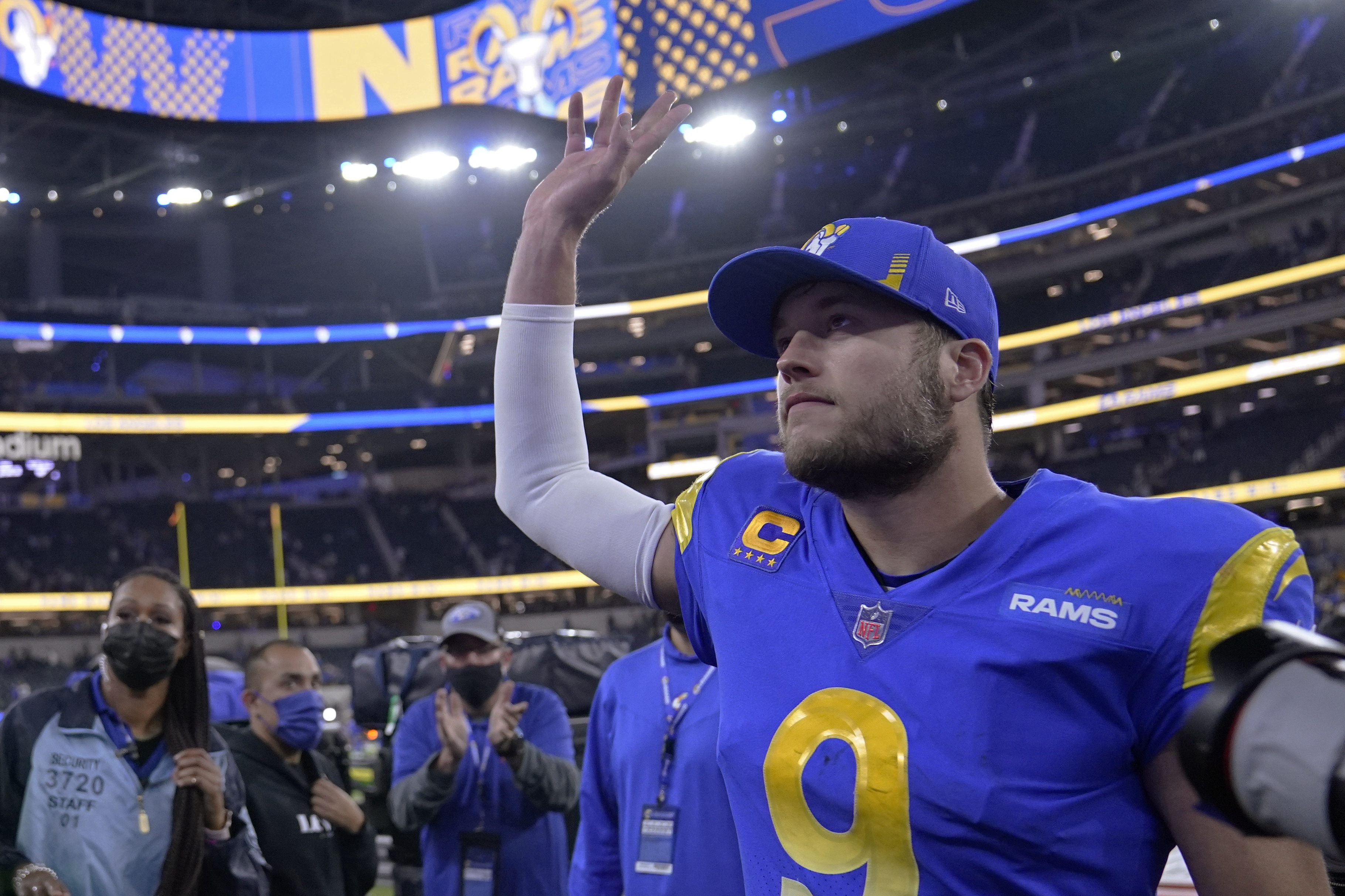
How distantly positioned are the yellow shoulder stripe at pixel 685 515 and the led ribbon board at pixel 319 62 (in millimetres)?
18255

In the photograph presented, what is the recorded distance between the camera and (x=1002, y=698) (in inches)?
52.3

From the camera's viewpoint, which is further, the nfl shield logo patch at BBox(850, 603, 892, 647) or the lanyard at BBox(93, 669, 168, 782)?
the lanyard at BBox(93, 669, 168, 782)

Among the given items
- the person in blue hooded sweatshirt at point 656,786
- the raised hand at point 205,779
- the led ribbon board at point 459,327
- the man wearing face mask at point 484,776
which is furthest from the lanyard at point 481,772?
the led ribbon board at point 459,327

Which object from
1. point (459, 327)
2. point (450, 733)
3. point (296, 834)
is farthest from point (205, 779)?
point (459, 327)

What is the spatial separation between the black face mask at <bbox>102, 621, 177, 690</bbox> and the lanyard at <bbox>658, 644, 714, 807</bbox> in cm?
154

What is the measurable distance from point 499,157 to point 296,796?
29.1 metres

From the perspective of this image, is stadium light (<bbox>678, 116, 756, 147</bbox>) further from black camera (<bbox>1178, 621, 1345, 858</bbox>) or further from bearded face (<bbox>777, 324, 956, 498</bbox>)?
black camera (<bbox>1178, 621, 1345, 858</bbox>)

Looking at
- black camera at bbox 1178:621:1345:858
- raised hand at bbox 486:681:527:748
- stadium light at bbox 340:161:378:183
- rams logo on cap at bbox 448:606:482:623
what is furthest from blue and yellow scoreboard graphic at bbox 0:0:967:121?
black camera at bbox 1178:621:1345:858

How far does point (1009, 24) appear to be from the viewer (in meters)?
27.8

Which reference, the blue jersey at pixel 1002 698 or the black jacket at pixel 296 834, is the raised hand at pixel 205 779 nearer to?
the black jacket at pixel 296 834

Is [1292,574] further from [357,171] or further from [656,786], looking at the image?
[357,171]

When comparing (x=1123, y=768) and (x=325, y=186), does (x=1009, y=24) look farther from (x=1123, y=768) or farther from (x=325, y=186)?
(x=1123, y=768)

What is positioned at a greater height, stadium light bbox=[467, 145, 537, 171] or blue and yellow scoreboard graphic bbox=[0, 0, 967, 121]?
stadium light bbox=[467, 145, 537, 171]

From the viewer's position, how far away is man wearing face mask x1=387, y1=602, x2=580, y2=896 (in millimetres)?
4070
